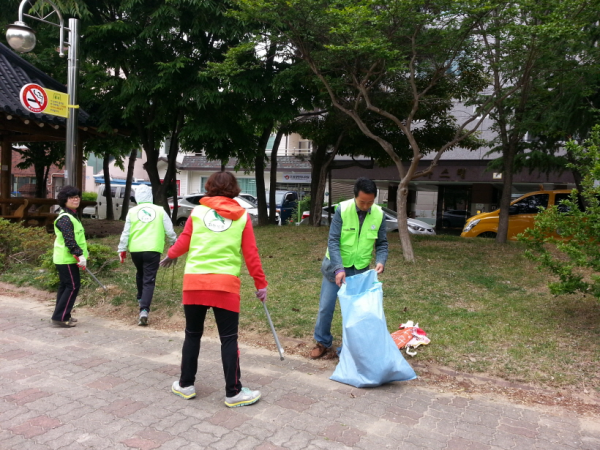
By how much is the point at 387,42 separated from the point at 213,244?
5865mm

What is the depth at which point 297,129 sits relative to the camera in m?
14.1

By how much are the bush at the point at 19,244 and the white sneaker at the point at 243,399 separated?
21.0ft

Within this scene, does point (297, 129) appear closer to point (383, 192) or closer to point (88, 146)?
point (88, 146)

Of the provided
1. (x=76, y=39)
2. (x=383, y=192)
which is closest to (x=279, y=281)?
(x=76, y=39)

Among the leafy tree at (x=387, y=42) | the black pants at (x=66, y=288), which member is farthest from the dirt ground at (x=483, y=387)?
the leafy tree at (x=387, y=42)

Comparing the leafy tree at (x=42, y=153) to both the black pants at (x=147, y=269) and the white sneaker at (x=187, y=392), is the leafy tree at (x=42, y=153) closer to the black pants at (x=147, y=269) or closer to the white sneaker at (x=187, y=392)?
the black pants at (x=147, y=269)

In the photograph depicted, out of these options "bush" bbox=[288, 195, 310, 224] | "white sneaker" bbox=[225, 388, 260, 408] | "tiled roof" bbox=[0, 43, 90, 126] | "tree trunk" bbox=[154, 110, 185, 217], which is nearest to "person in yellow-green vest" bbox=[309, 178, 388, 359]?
"white sneaker" bbox=[225, 388, 260, 408]

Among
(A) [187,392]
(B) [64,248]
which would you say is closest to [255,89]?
(B) [64,248]

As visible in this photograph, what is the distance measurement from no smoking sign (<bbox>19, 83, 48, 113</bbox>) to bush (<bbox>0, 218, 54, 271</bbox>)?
2056mm

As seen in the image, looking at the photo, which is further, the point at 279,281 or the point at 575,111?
the point at 575,111

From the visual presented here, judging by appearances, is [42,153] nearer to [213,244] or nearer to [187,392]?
[187,392]

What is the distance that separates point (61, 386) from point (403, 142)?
432 inches

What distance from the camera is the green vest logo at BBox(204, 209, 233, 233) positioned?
372 cm

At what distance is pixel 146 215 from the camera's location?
5938 millimetres
